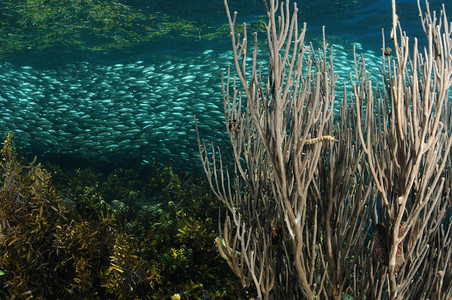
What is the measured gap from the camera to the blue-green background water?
38.1 feet

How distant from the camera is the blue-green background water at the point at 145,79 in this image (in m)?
11.6

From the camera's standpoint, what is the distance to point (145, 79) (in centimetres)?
1186

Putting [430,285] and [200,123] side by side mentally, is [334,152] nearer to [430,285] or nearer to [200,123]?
[430,285]

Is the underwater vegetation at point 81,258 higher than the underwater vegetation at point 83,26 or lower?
lower

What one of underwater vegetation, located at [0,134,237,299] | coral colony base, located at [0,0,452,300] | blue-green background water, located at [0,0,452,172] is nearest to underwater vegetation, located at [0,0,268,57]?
blue-green background water, located at [0,0,452,172]

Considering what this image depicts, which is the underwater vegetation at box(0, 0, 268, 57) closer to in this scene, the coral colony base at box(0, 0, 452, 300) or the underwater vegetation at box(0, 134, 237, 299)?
the coral colony base at box(0, 0, 452, 300)

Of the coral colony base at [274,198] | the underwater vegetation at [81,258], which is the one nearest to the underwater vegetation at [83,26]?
the coral colony base at [274,198]

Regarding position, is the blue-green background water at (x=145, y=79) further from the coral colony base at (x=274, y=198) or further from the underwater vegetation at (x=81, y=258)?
the underwater vegetation at (x=81, y=258)

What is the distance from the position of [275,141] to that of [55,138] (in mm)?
13136

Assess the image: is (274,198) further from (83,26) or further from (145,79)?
(83,26)

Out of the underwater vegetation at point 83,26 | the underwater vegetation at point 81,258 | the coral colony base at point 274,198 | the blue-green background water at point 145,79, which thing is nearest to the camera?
the coral colony base at point 274,198

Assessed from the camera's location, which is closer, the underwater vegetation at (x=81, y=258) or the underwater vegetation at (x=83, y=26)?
the underwater vegetation at (x=81, y=258)

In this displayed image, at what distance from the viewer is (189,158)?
11.1 m

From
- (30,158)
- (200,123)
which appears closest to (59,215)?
(200,123)
